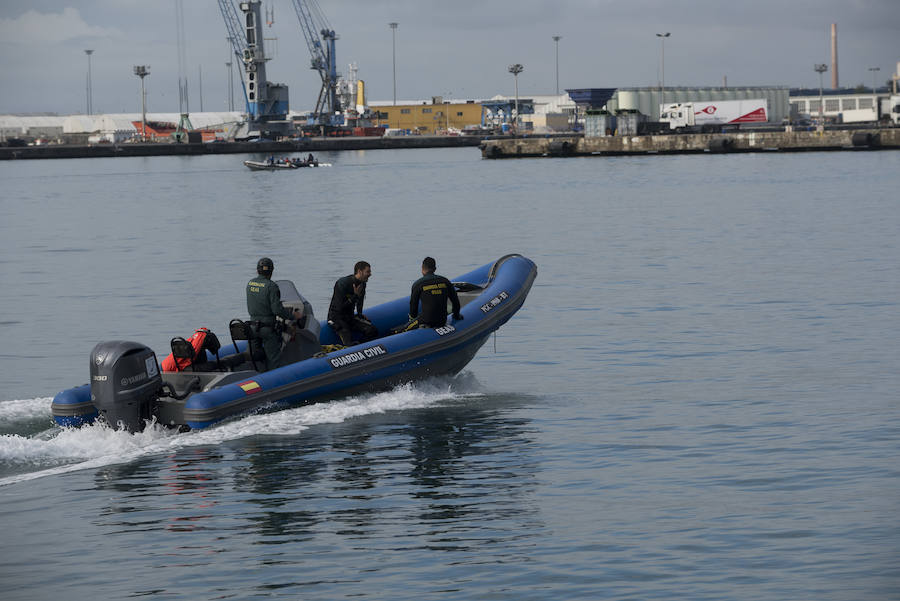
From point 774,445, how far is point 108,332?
1582cm

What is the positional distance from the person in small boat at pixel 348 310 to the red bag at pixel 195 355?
2.06 metres

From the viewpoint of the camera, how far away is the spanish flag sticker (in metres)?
14.8

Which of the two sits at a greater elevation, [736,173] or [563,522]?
[736,173]

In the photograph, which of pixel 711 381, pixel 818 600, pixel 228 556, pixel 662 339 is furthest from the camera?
pixel 662 339

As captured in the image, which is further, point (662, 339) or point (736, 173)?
point (736, 173)

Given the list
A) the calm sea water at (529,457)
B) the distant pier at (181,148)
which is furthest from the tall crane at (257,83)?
the calm sea water at (529,457)

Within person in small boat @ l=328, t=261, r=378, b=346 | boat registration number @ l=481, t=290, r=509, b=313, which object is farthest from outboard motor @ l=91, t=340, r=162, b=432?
boat registration number @ l=481, t=290, r=509, b=313

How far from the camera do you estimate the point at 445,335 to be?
55.8 ft

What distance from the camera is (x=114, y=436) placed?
14383 millimetres

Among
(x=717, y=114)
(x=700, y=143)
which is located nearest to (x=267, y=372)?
(x=700, y=143)

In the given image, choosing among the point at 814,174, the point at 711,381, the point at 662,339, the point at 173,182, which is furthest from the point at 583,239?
the point at 173,182

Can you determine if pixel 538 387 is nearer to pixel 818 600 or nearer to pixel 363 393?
pixel 363 393

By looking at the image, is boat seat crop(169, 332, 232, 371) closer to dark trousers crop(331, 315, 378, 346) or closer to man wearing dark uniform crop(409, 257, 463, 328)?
dark trousers crop(331, 315, 378, 346)

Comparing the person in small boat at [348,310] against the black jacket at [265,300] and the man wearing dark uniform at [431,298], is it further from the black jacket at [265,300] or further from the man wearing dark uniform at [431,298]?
the black jacket at [265,300]
